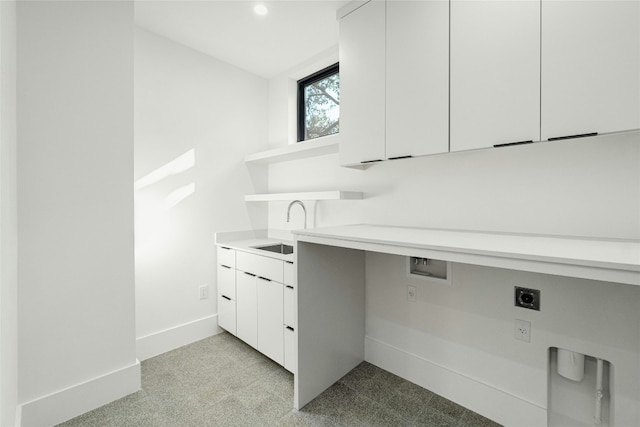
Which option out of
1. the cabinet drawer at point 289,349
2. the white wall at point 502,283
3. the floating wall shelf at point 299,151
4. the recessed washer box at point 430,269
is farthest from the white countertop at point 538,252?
the floating wall shelf at point 299,151

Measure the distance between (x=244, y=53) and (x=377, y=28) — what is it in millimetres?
1317

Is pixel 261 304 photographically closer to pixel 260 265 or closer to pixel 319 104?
pixel 260 265

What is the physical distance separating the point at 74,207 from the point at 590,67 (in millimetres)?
2450

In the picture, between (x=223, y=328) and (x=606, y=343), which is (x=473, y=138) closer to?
(x=606, y=343)

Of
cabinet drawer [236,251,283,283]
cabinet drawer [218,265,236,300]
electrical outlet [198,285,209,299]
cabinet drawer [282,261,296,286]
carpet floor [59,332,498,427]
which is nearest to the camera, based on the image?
carpet floor [59,332,498,427]

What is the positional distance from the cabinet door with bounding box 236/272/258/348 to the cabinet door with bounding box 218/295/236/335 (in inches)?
2.6

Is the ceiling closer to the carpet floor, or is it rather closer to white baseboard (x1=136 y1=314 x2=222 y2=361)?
white baseboard (x1=136 y1=314 x2=222 y2=361)

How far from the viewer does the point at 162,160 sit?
225cm

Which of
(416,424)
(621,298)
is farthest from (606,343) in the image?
(416,424)

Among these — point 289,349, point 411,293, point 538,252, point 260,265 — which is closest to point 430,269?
point 411,293

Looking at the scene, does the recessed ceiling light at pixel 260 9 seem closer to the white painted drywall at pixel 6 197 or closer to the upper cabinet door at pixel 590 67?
the white painted drywall at pixel 6 197


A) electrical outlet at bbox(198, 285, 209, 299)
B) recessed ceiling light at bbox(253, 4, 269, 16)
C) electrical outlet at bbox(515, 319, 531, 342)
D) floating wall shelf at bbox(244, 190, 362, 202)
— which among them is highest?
recessed ceiling light at bbox(253, 4, 269, 16)

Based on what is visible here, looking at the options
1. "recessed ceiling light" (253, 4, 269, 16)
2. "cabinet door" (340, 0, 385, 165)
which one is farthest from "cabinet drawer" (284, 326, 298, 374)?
"recessed ceiling light" (253, 4, 269, 16)

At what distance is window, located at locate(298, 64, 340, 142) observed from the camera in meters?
2.58
